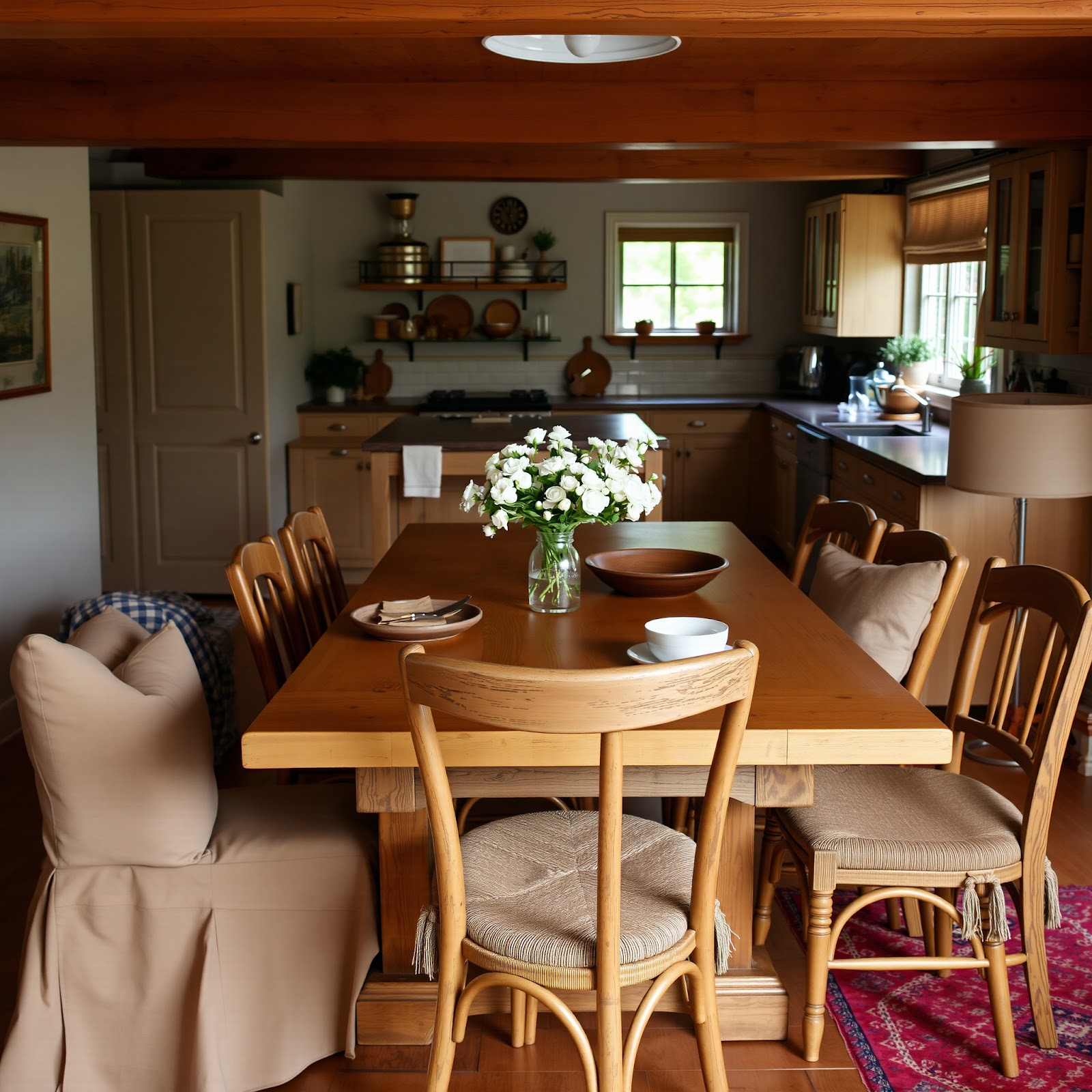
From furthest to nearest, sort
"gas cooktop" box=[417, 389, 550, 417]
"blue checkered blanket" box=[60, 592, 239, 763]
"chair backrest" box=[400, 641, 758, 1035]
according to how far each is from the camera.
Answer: "gas cooktop" box=[417, 389, 550, 417], "blue checkered blanket" box=[60, 592, 239, 763], "chair backrest" box=[400, 641, 758, 1035]

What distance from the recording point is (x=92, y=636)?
269cm

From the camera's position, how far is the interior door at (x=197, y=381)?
645cm

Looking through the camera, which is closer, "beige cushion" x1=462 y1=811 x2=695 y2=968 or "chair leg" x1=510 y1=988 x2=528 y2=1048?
"beige cushion" x1=462 y1=811 x2=695 y2=968

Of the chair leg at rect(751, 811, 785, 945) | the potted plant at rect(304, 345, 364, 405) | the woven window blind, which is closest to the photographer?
the chair leg at rect(751, 811, 785, 945)

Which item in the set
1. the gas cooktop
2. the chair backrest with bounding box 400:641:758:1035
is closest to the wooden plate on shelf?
the gas cooktop

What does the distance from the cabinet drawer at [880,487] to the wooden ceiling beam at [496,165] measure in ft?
4.69

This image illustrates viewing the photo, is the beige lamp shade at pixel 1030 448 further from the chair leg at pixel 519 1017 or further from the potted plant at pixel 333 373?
the potted plant at pixel 333 373

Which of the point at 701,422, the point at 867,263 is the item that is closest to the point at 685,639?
the point at 867,263

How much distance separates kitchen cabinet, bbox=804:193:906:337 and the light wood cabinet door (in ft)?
9.25

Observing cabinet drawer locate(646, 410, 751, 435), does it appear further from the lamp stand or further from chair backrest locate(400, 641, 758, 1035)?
chair backrest locate(400, 641, 758, 1035)

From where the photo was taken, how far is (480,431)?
550 centimetres

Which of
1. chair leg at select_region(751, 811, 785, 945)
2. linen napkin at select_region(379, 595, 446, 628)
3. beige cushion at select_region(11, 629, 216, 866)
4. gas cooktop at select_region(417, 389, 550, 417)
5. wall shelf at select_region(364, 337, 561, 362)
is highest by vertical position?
wall shelf at select_region(364, 337, 561, 362)

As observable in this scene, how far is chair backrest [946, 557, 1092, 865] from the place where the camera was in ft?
7.86

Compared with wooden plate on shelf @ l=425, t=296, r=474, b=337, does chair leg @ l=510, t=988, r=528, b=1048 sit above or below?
below
